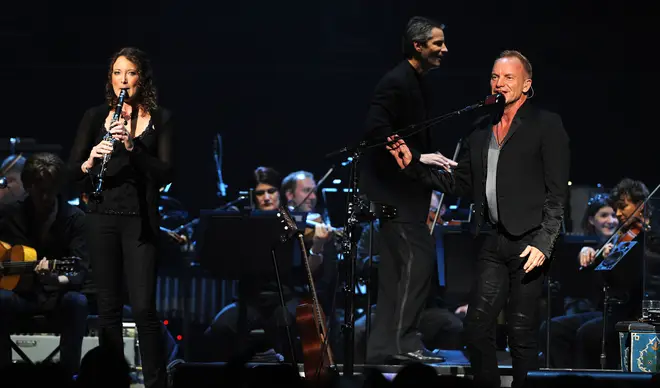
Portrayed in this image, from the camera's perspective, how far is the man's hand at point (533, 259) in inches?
192

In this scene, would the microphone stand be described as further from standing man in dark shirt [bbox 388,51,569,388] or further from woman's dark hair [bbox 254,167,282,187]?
woman's dark hair [bbox 254,167,282,187]

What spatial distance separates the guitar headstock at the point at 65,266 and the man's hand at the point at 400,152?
2531mm

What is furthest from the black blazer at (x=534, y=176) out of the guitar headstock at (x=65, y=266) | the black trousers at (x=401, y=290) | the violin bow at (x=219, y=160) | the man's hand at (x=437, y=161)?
the violin bow at (x=219, y=160)

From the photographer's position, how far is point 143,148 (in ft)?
17.4

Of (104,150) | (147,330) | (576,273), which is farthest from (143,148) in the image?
(576,273)

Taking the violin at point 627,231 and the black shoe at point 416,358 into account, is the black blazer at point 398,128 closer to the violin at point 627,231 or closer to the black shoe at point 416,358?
the black shoe at point 416,358

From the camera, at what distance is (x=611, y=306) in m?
7.37

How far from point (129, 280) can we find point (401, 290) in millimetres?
1696

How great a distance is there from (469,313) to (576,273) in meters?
3.16

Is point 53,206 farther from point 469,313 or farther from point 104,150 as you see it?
point 469,313

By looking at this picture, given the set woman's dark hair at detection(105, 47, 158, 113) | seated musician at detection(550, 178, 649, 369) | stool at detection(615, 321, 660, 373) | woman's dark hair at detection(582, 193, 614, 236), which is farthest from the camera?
woman's dark hair at detection(582, 193, 614, 236)

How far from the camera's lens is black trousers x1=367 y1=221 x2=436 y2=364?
582 centimetres

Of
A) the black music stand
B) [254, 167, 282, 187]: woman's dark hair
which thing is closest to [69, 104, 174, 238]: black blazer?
the black music stand

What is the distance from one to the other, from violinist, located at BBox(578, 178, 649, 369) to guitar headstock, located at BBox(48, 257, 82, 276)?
3812 millimetres
